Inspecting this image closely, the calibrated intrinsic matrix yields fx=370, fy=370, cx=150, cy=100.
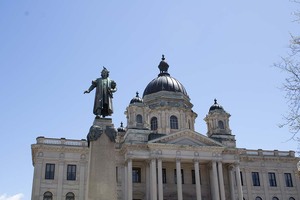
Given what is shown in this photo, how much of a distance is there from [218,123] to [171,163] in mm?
10340

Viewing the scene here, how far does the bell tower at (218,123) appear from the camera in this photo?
53594 millimetres

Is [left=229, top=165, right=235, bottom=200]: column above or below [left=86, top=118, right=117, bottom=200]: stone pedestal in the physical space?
above

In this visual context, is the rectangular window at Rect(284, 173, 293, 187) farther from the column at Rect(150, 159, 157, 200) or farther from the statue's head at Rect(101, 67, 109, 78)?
the statue's head at Rect(101, 67, 109, 78)

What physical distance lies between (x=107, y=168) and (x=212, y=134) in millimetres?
40541

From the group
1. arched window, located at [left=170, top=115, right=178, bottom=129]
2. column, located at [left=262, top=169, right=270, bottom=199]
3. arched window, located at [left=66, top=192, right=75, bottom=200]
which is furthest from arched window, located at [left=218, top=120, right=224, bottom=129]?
arched window, located at [left=66, top=192, right=75, bottom=200]

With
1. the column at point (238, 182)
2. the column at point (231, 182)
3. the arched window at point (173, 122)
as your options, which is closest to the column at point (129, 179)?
the arched window at point (173, 122)

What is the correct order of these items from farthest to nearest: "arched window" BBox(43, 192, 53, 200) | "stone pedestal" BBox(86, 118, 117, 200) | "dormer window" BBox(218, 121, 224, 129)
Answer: "dormer window" BBox(218, 121, 224, 129), "arched window" BBox(43, 192, 53, 200), "stone pedestal" BBox(86, 118, 117, 200)

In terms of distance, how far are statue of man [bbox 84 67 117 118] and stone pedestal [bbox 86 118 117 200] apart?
0.47 meters

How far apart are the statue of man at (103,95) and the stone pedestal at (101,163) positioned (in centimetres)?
47

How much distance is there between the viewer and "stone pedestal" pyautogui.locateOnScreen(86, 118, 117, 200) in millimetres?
13912

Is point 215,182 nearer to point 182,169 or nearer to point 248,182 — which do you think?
point 182,169

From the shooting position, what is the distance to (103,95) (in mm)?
15922

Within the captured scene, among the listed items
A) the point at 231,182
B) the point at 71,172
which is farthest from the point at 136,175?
the point at 231,182

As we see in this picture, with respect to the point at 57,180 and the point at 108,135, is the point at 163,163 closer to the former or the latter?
the point at 57,180
